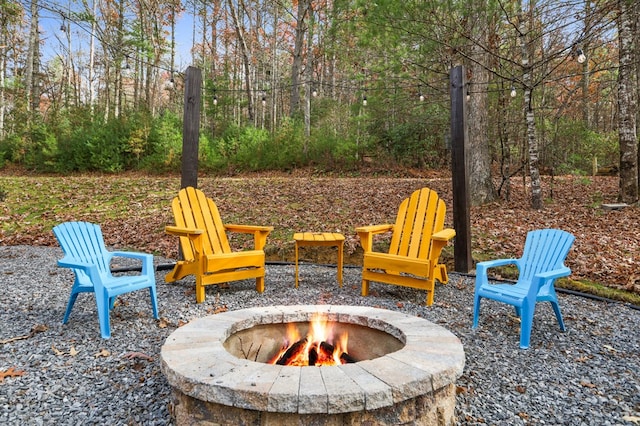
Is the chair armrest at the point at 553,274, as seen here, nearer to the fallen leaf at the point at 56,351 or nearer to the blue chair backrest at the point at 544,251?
the blue chair backrest at the point at 544,251

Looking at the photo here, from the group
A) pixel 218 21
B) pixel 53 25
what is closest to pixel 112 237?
pixel 218 21

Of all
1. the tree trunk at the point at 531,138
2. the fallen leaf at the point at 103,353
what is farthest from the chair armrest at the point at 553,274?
the tree trunk at the point at 531,138

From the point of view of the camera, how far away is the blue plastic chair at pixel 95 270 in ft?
9.37

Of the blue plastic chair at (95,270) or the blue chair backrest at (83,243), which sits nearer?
the blue plastic chair at (95,270)

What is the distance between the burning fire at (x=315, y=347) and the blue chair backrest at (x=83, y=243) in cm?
169

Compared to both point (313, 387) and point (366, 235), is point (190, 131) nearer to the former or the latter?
point (366, 235)

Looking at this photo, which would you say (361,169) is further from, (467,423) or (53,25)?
(53,25)

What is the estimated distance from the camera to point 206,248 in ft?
13.9

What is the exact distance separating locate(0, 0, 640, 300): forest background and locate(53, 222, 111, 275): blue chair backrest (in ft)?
10.7

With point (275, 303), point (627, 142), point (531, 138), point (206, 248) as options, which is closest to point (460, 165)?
point (275, 303)

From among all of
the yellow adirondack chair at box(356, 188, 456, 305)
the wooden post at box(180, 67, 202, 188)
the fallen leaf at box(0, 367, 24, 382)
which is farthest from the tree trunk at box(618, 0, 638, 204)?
the fallen leaf at box(0, 367, 24, 382)

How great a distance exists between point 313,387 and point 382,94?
10165 mm

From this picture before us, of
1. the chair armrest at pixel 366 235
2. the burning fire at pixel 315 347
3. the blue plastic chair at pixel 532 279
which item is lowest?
the burning fire at pixel 315 347

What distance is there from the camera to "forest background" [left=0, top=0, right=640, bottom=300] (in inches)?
278
